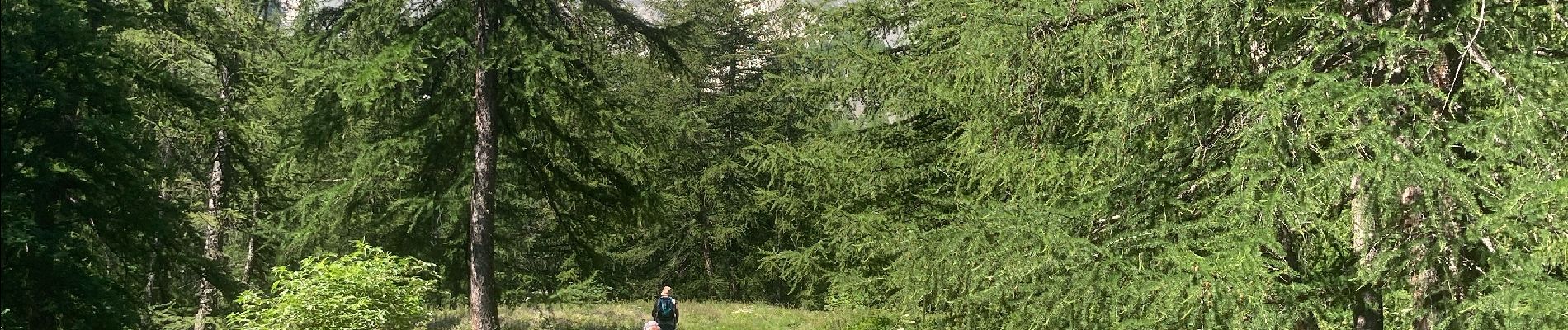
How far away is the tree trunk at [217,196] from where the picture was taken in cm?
1437

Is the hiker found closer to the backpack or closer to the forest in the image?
the backpack

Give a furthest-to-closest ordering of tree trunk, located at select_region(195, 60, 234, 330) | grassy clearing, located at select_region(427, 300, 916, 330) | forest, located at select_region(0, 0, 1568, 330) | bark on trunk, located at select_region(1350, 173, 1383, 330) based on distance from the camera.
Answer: grassy clearing, located at select_region(427, 300, 916, 330)
tree trunk, located at select_region(195, 60, 234, 330)
bark on trunk, located at select_region(1350, 173, 1383, 330)
forest, located at select_region(0, 0, 1568, 330)

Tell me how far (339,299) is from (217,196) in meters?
6.30

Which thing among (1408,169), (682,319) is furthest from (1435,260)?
(682,319)

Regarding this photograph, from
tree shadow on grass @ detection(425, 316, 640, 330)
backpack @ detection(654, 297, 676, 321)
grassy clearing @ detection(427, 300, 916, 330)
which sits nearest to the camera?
backpack @ detection(654, 297, 676, 321)

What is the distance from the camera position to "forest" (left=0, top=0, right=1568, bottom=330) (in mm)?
5152

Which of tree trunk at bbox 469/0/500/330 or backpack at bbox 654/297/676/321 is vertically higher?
tree trunk at bbox 469/0/500/330

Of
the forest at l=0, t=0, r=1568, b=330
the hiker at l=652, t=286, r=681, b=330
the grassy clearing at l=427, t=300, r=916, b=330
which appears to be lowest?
the grassy clearing at l=427, t=300, r=916, b=330

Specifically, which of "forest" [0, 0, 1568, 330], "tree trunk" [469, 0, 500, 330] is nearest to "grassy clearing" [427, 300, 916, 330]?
"forest" [0, 0, 1568, 330]

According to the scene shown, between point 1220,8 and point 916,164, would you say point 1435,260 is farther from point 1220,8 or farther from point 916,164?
point 916,164

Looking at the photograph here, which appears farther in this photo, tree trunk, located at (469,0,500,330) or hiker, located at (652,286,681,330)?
hiker, located at (652,286,681,330)

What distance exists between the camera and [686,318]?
1862 centimetres

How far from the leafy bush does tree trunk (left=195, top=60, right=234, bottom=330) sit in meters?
3.84

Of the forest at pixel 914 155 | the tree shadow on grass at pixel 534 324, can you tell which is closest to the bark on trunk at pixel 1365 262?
the forest at pixel 914 155
